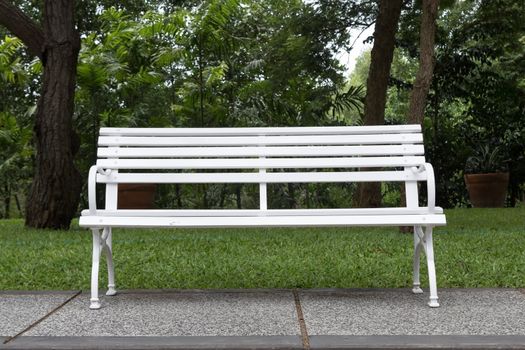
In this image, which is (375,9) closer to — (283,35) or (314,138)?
(283,35)

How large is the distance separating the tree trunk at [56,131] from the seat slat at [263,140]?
4.56 metres

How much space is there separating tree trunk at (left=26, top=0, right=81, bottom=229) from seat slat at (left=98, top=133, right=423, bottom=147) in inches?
180

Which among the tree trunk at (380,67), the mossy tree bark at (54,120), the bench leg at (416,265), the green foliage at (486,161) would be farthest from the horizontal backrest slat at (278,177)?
the green foliage at (486,161)

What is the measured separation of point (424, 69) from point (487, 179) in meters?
7.16

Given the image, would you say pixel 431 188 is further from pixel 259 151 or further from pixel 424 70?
pixel 424 70

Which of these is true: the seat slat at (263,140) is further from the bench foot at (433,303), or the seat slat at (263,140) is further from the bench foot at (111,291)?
the bench foot at (433,303)

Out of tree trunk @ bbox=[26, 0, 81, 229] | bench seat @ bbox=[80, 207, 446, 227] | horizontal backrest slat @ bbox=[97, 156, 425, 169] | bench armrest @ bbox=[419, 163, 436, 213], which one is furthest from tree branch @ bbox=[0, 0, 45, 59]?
bench armrest @ bbox=[419, 163, 436, 213]

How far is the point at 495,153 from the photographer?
1462 centimetres

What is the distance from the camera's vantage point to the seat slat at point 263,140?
14.1 ft

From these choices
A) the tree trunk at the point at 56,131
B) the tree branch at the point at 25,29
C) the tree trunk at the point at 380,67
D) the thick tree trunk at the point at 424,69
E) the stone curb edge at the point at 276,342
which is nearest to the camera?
the stone curb edge at the point at 276,342

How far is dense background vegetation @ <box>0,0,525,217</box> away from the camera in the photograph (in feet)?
42.5

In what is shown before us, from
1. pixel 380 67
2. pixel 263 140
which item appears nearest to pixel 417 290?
pixel 263 140

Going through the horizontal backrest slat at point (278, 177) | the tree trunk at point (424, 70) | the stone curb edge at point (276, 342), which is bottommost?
the stone curb edge at point (276, 342)

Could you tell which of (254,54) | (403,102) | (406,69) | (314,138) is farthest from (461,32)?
(406,69)
